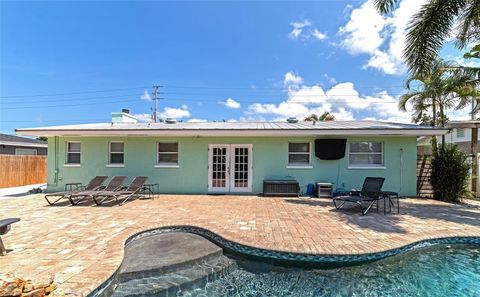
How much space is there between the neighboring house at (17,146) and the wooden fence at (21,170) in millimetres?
4507

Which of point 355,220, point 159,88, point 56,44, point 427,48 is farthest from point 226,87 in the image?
point 355,220

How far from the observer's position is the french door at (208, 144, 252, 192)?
1226 centimetres

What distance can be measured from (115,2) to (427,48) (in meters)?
14.0

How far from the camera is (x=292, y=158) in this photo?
12234 millimetres

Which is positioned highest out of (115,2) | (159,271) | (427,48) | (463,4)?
(115,2)

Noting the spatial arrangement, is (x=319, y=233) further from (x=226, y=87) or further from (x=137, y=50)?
(x=226, y=87)

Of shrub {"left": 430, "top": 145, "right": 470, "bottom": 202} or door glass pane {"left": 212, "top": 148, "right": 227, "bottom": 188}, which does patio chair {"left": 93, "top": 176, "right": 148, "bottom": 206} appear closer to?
door glass pane {"left": 212, "top": 148, "right": 227, "bottom": 188}

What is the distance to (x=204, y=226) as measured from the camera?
6.59 m

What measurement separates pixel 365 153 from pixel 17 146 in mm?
27632

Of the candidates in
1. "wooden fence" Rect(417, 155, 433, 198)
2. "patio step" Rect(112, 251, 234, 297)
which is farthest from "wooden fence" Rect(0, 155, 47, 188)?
"wooden fence" Rect(417, 155, 433, 198)

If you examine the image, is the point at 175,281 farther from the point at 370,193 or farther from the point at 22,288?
the point at 370,193

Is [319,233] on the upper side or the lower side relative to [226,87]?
lower

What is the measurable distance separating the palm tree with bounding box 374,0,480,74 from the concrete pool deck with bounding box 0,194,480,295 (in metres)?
6.07

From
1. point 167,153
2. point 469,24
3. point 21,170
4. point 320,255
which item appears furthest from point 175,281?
point 21,170
